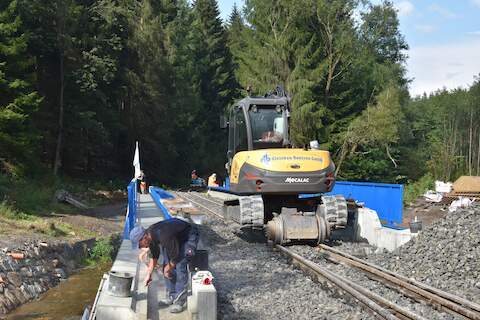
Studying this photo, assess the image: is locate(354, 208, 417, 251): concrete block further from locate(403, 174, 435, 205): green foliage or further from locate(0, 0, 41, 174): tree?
locate(0, 0, 41, 174): tree

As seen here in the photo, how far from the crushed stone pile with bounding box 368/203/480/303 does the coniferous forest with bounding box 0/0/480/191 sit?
19374mm

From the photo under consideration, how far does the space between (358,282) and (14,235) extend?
38.7 feet

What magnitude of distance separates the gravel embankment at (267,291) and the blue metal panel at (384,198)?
174 inches

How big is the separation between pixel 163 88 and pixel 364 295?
38214mm

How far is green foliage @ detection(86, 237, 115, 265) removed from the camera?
1755 cm

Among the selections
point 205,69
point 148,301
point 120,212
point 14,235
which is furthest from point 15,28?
point 205,69

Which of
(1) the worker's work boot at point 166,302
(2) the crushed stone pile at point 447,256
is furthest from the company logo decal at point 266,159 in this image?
(1) the worker's work boot at point 166,302

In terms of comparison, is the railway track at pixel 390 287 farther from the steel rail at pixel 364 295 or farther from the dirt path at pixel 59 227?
the dirt path at pixel 59 227

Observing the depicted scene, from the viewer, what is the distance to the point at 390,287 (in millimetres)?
9109

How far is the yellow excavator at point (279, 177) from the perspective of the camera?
40.7 ft

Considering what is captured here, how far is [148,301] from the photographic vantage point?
8.06 m

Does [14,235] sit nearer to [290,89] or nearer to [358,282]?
[358,282]

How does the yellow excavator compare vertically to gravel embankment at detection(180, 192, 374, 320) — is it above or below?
above

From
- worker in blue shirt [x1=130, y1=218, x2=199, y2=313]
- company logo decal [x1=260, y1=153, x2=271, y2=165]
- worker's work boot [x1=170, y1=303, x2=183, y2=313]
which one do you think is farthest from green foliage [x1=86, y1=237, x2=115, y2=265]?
worker's work boot [x1=170, y1=303, x2=183, y2=313]
